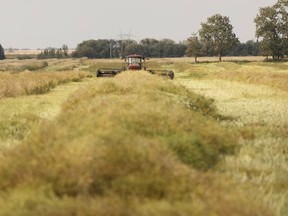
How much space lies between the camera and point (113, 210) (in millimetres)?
5391

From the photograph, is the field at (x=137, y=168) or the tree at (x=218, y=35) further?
the tree at (x=218, y=35)

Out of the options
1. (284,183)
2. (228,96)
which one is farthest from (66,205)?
(228,96)

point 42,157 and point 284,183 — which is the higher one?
point 42,157

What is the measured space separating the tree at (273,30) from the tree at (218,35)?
10.8m

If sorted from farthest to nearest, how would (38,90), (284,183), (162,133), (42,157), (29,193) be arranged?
(38,90) → (162,133) → (284,183) → (42,157) → (29,193)

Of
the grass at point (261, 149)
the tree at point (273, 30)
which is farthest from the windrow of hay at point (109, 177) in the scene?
the tree at point (273, 30)

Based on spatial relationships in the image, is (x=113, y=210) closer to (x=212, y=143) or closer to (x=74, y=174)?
(x=74, y=174)

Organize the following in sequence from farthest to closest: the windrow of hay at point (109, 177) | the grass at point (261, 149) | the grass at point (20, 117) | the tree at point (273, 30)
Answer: the tree at point (273, 30) < the grass at point (20, 117) < the grass at point (261, 149) < the windrow of hay at point (109, 177)

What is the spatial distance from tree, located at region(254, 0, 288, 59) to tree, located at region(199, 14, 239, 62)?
10793 millimetres

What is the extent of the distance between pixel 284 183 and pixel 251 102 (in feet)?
46.2

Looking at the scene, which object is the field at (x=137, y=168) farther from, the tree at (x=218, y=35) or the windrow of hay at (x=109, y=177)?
the tree at (x=218, y=35)

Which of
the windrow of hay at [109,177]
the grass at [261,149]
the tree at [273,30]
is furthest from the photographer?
the tree at [273,30]

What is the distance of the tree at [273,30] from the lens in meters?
98.6

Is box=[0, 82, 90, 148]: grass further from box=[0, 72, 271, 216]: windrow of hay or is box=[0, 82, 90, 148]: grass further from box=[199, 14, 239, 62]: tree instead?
box=[199, 14, 239, 62]: tree
